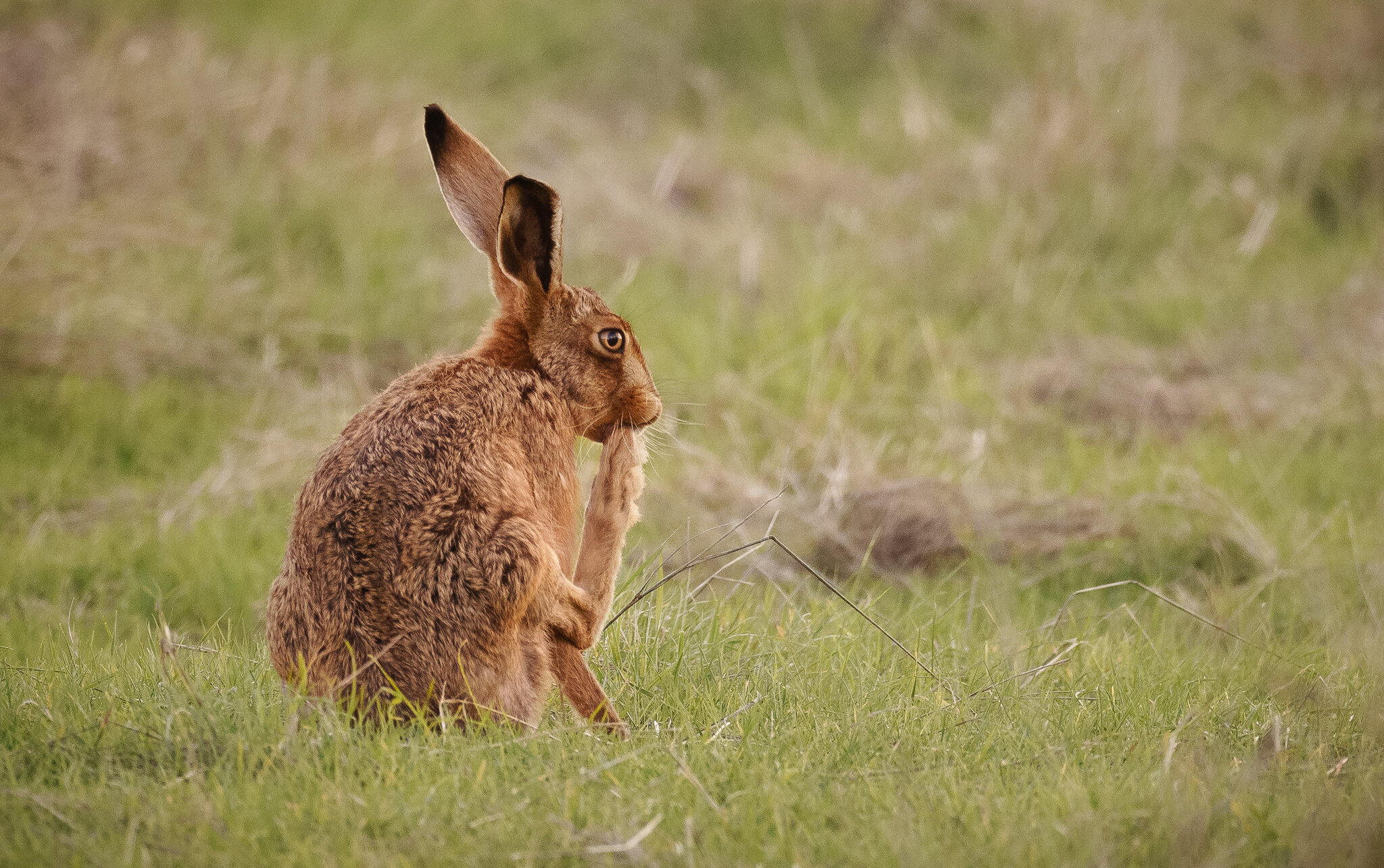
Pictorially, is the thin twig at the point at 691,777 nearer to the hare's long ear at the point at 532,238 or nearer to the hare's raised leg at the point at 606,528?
the hare's raised leg at the point at 606,528

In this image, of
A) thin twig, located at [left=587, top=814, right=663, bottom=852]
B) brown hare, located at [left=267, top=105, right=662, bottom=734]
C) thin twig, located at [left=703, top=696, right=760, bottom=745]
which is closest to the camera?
thin twig, located at [left=587, top=814, right=663, bottom=852]

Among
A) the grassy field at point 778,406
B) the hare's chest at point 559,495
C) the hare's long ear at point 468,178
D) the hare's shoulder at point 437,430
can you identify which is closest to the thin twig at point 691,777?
the grassy field at point 778,406

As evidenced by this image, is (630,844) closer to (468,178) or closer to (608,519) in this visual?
(608,519)

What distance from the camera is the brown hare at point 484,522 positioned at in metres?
3.11

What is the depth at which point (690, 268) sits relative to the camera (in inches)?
327

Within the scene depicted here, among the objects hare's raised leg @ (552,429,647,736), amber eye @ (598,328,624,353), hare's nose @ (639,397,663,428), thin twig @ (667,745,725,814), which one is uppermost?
amber eye @ (598,328,624,353)

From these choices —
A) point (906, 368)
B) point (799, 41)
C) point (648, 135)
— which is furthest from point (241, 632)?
point (799, 41)

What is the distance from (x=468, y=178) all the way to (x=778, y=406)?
10.9ft

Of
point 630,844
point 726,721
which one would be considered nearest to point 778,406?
point 726,721

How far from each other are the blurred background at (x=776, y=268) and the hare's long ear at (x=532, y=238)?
55.2 inches

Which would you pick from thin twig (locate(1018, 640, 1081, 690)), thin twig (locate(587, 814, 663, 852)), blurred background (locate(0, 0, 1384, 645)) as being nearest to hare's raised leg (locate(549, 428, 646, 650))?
thin twig (locate(587, 814, 663, 852))

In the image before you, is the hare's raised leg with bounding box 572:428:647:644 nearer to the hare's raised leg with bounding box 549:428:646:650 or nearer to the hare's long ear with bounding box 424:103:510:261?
the hare's raised leg with bounding box 549:428:646:650

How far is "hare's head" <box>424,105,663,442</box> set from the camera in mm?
3490

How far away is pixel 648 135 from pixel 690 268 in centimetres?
251
